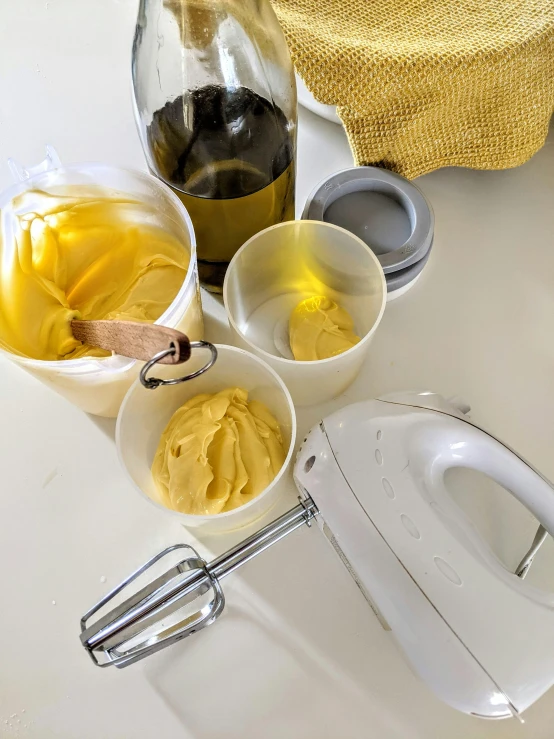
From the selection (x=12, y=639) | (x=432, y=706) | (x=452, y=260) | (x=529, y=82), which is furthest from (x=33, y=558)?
(x=529, y=82)

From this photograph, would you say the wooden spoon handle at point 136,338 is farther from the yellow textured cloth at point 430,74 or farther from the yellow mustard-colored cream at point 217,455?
the yellow textured cloth at point 430,74

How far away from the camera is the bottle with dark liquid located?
0.32 m

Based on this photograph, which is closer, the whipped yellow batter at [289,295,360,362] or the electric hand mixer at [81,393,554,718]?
the electric hand mixer at [81,393,554,718]

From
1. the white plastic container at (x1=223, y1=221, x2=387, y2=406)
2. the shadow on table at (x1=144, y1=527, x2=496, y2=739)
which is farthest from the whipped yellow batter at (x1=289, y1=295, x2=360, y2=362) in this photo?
the shadow on table at (x1=144, y1=527, x2=496, y2=739)

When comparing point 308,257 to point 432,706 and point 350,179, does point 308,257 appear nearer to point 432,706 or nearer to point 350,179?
point 350,179

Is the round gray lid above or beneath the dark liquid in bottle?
beneath

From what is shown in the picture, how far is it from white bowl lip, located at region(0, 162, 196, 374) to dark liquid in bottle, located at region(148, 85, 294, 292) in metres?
0.03

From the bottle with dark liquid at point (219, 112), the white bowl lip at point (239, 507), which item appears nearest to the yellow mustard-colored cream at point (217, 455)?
the white bowl lip at point (239, 507)

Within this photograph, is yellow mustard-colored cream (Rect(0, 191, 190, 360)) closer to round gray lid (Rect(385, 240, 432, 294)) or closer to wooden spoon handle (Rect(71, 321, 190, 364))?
wooden spoon handle (Rect(71, 321, 190, 364))

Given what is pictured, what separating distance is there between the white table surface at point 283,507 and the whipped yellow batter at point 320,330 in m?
0.03

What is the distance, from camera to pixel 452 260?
1.43 ft

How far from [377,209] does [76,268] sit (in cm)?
21

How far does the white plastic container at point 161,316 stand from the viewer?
11.4 inches

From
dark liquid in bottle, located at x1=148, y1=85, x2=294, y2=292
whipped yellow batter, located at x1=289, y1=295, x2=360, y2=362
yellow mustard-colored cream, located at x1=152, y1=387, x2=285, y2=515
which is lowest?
yellow mustard-colored cream, located at x1=152, y1=387, x2=285, y2=515
